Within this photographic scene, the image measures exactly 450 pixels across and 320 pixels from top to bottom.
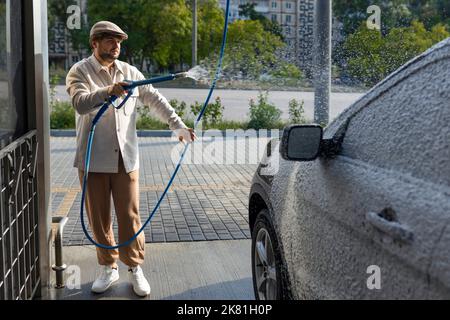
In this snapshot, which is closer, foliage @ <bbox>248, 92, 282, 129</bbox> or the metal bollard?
the metal bollard

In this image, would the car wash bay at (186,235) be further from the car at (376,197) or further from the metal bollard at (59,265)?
Result: the car at (376,197)

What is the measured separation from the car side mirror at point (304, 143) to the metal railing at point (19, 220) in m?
1.45

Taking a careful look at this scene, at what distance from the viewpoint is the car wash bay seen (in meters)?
4.56

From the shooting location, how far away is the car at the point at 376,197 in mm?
1824

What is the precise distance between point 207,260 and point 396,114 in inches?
126

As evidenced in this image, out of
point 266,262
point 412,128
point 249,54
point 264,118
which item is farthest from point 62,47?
point 412,128

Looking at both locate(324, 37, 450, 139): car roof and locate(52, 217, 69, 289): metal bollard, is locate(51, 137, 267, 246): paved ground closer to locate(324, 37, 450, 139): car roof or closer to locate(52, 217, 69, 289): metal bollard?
locate(52, 217, 69, 289): metal bollard

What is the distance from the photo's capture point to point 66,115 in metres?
16.2

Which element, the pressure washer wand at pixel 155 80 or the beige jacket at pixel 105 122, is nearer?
the pressure washer wand at pixel 155 80

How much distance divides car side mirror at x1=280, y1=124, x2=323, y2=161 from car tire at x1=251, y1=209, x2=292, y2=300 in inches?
26.8

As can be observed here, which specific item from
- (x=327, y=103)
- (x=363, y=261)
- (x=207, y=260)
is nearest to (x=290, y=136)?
(x=363, y=261)

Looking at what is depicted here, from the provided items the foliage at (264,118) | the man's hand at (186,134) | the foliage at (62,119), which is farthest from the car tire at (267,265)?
the foliage at (62,119)

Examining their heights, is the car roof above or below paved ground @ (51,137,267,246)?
above

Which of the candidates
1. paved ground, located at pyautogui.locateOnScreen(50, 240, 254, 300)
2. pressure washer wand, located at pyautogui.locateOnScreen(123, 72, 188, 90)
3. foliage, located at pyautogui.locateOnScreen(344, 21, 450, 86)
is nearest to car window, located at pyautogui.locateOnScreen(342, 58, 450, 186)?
pressure washer wand, located at pyautogui.locateOnScreen(123, 72, 188, 90)
